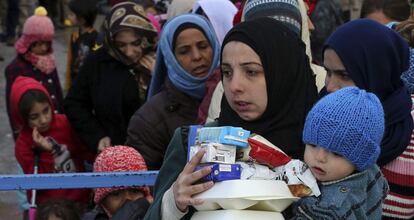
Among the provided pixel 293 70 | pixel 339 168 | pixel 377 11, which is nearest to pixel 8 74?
pixel 377 11

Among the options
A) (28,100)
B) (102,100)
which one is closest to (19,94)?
(28,100)

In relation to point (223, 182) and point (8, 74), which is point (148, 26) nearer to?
point (8, 74)

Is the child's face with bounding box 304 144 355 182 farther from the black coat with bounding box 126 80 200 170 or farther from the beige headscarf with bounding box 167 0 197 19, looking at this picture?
the beige headscarf with bounding box 167 0 197 19

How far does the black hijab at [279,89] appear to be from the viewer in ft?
7.76

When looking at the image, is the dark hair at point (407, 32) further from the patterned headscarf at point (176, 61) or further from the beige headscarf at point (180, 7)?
the beige headscarf at point (180, 7)

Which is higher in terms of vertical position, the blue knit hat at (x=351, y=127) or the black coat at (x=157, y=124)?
the blue knit hat at (x=351, y=127)

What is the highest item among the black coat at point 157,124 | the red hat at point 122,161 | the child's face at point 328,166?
the child's face at point 328,166

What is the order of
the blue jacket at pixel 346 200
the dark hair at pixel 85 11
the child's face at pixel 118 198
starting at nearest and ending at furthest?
1. the blue jacket at pixel 346 200
2. the child's face at pixel 118 198
3. the dark hair at pixel 85 11

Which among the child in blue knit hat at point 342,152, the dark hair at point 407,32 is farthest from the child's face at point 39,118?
the child in blue knit hat at point 342,152

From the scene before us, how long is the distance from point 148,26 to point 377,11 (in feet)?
4.71

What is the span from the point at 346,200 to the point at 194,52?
192cm

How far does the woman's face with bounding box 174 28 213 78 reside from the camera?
3.83 m

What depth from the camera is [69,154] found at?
4.84 metres

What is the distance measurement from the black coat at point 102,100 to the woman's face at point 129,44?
0.26 ft
